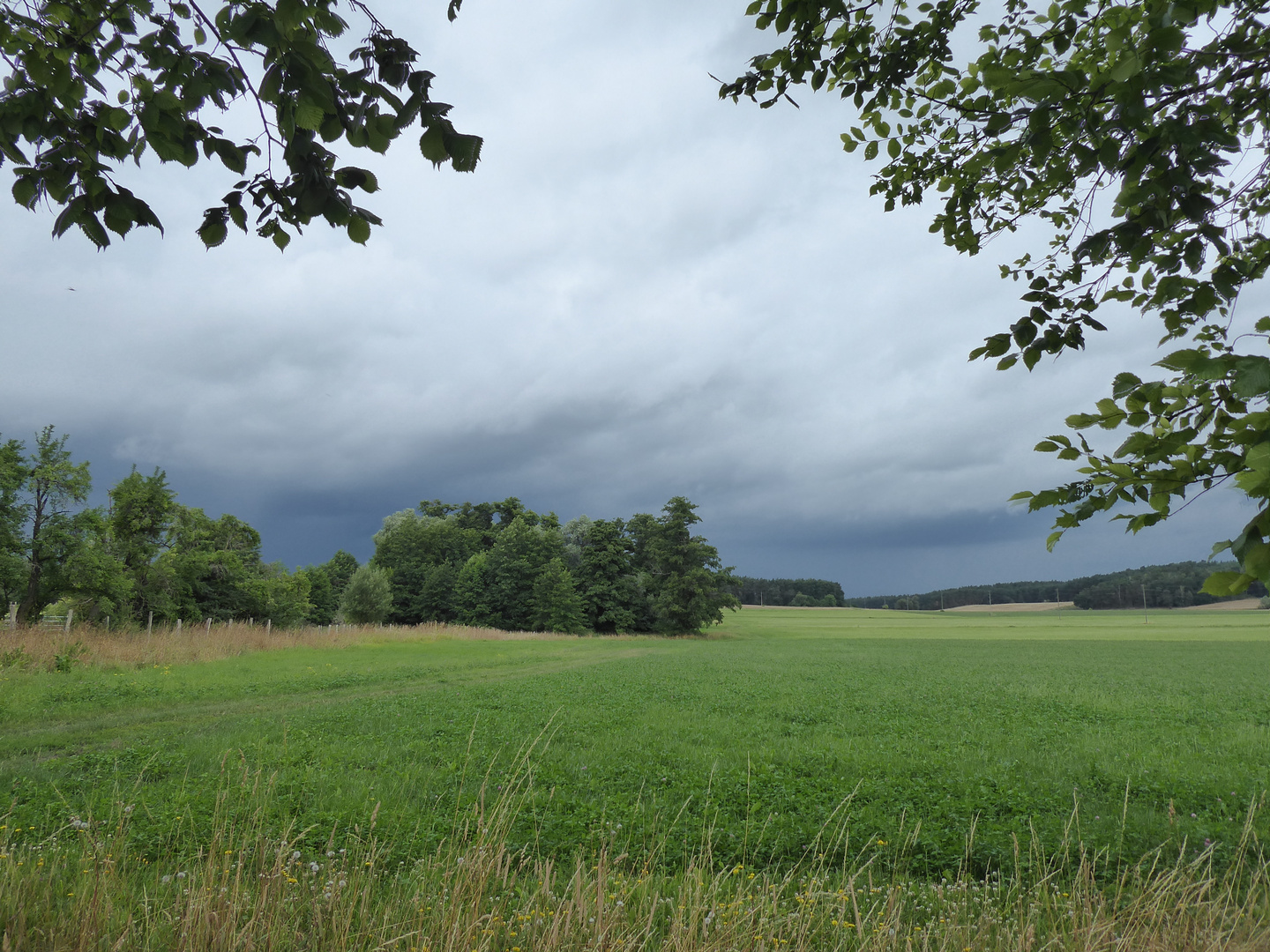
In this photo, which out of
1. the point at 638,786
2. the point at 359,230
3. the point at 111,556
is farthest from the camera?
the point at 111,556

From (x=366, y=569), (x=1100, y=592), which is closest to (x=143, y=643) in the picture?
(x=366, y=569)

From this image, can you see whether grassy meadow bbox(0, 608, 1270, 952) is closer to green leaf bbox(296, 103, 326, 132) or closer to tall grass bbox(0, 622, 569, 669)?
tall grass bbox(0, 622, 569, 669)

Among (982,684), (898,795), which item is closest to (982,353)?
(898,795)

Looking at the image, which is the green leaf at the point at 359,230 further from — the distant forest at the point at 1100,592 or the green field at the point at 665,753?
the distant forest at the point at 1100,592

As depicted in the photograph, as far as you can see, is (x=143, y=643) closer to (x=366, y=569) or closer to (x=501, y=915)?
(x=501, y=915)

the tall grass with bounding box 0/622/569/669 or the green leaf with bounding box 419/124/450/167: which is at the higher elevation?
the green leaf with bounding box 419/124/450/167

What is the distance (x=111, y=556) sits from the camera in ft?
93.0

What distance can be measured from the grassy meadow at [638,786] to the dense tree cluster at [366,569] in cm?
829

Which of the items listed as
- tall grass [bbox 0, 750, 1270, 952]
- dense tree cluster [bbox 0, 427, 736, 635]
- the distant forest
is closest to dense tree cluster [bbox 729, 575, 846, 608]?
the distant forest

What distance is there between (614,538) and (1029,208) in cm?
6026

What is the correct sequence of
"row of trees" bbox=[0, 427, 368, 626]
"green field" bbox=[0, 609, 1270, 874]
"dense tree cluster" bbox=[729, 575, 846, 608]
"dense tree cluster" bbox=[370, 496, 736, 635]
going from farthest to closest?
"dense tree cluster" bbox=[729, 575, 846, 608]
"dense tree cluster" bbox=[370, 496, 736, 635]
"row of trees" bbox=[0, 427, 368, 626]
"green field" bbox=[0, 609, 1270, 874]

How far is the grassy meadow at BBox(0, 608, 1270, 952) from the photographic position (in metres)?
4.06

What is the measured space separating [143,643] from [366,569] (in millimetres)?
33752

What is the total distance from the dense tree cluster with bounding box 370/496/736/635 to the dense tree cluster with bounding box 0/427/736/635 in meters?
0.13
